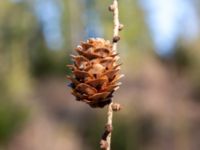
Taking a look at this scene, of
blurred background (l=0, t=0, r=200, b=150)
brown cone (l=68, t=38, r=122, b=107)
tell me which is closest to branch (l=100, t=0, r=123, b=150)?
brown cone (l=68, t=38, r=122, b=107)

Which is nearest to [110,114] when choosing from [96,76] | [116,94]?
[96,76]

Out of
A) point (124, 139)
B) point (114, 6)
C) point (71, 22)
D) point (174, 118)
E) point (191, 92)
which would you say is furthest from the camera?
point (191, 92)

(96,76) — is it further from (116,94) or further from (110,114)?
(116,94)

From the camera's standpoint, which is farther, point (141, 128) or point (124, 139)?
point (141, 128)

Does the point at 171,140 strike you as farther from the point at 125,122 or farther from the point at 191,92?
the point at 191,92

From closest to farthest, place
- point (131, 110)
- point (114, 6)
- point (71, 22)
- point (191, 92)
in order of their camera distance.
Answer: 1. point (114, 6)
2. point (131, 110)
3. point (71, 22)
4. point (191, 92)

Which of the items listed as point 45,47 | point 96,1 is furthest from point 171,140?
Answer: point 45,47
